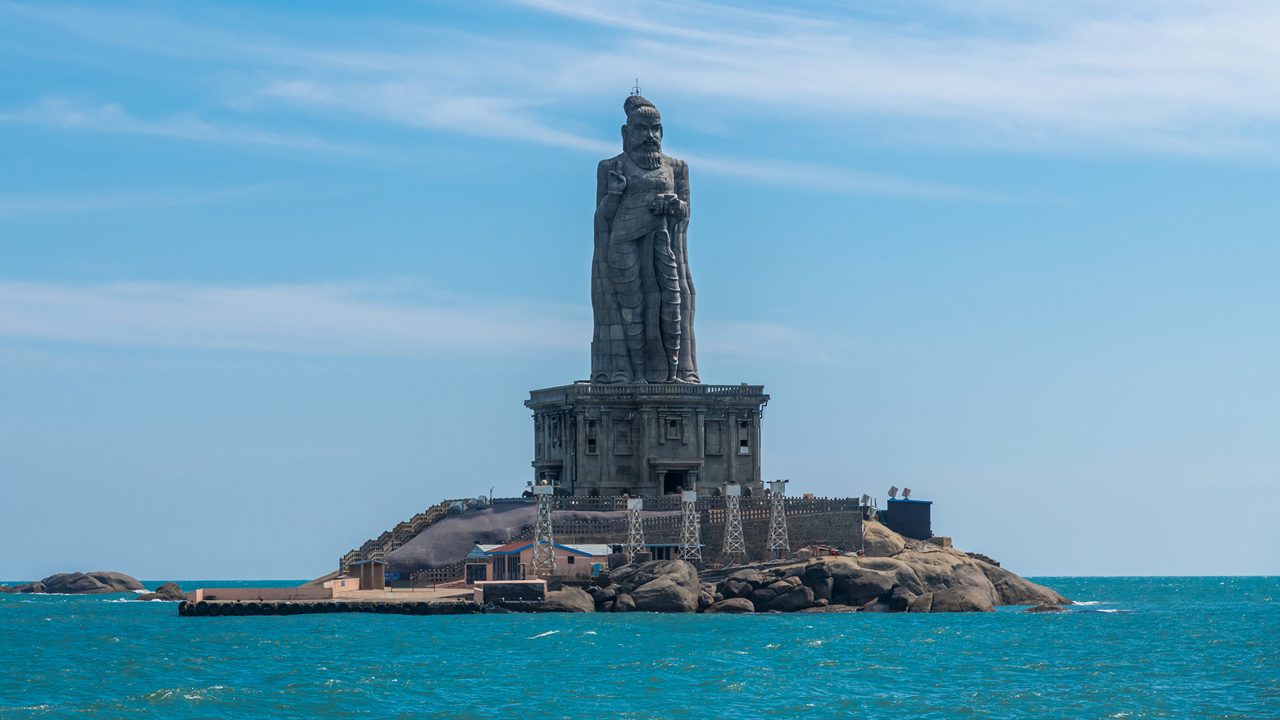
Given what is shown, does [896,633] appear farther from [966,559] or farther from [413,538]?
[413,538]

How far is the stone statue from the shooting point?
107 metres

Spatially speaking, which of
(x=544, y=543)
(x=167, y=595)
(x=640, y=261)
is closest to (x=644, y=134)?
(x=640, y=261)

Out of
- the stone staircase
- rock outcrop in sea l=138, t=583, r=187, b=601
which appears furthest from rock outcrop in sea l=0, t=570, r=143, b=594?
the stone staircase

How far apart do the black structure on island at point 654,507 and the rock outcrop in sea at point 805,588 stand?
0.26 ft

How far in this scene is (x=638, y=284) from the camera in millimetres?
107250

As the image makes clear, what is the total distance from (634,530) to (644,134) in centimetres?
2024

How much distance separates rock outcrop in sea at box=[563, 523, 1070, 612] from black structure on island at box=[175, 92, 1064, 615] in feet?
0.26

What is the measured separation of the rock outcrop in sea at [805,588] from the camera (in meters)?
87.8

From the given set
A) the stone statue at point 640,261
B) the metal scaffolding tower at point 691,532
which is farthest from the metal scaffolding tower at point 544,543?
the stone statue at point 640,261

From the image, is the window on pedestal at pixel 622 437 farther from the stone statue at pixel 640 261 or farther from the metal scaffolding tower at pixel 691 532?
the metal scaffolding tower at pixel 691 532

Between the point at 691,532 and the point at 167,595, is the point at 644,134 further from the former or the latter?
the point at 167,595

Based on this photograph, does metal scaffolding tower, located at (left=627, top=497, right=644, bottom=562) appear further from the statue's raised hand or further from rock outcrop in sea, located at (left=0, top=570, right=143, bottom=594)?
rock outcrop in sea, located at (left=0, top=570, right=143, bottom=594)

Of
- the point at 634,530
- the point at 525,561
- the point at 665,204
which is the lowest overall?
the point at 525,561

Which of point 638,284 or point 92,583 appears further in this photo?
point 92,583
